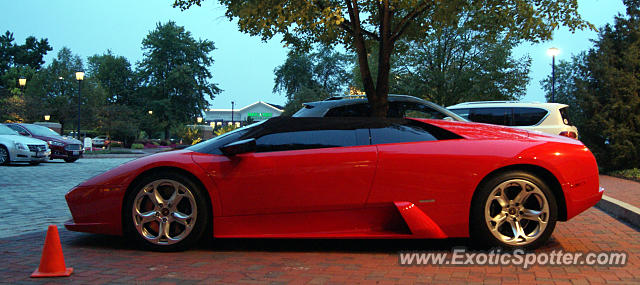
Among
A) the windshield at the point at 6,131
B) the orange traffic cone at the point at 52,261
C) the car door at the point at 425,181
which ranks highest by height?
the windshield at the point at 6,131

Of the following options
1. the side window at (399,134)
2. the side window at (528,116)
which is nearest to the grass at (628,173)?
the side window at (528,116)

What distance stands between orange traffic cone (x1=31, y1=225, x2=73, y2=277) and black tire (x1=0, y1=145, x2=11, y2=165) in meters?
15.3

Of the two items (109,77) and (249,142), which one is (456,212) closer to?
(249,142)

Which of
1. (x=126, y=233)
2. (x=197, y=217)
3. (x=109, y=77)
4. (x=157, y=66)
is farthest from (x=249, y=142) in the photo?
(x=109, y=77)

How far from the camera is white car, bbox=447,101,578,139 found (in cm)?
1107

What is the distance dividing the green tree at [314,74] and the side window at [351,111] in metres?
64.2

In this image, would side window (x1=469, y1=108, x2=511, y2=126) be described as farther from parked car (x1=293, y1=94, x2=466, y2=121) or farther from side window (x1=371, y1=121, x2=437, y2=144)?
side window (x1=371, y1=121, x2=437, y2=144)

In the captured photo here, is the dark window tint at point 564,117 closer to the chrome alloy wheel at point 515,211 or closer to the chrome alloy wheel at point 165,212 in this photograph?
the chrome alloy wheel at point 515,211

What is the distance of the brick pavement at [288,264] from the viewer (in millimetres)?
3621

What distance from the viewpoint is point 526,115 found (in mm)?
11438

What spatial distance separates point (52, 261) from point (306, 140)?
2.14 meters

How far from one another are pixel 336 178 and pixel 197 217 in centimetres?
123

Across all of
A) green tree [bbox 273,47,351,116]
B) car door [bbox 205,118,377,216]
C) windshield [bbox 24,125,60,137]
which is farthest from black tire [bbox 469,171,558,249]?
green tree [bbox 273,47,351,116]

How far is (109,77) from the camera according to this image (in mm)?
84625
